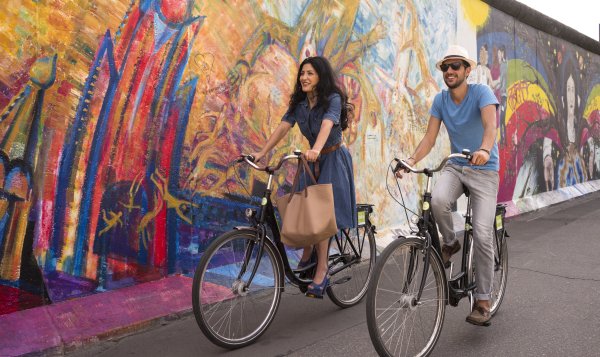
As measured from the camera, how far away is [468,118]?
3938 millimetres

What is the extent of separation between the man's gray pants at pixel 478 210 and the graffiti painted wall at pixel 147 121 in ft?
6.88

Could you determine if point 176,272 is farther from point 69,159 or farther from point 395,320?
point 395,320

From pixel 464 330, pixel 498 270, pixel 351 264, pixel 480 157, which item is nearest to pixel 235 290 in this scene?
pixel 351 264

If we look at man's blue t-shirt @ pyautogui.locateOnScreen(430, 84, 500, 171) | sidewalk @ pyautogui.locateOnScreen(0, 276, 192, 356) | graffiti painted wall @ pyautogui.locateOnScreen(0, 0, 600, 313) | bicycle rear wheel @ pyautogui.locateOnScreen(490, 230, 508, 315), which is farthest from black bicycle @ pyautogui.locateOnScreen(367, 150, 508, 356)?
graffiti painted wall @ pyautogui.locateOnScreen(0, 0, 600, 313)

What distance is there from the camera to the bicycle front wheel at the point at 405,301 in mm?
3055

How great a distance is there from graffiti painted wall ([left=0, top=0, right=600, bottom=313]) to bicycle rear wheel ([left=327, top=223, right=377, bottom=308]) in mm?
1159

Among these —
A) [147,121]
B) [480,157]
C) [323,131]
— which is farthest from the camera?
[147,121]

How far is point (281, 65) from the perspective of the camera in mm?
5879

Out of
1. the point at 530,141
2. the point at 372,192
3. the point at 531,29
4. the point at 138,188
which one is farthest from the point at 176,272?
the point at 531,29

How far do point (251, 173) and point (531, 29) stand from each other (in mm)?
9535

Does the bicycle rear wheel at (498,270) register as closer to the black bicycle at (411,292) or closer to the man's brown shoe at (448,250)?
the man's brown shoe at (448,250)

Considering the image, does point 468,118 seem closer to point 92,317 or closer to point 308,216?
point 308,216

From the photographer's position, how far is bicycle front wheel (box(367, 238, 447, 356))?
10.0 feet

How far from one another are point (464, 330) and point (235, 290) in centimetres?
163
